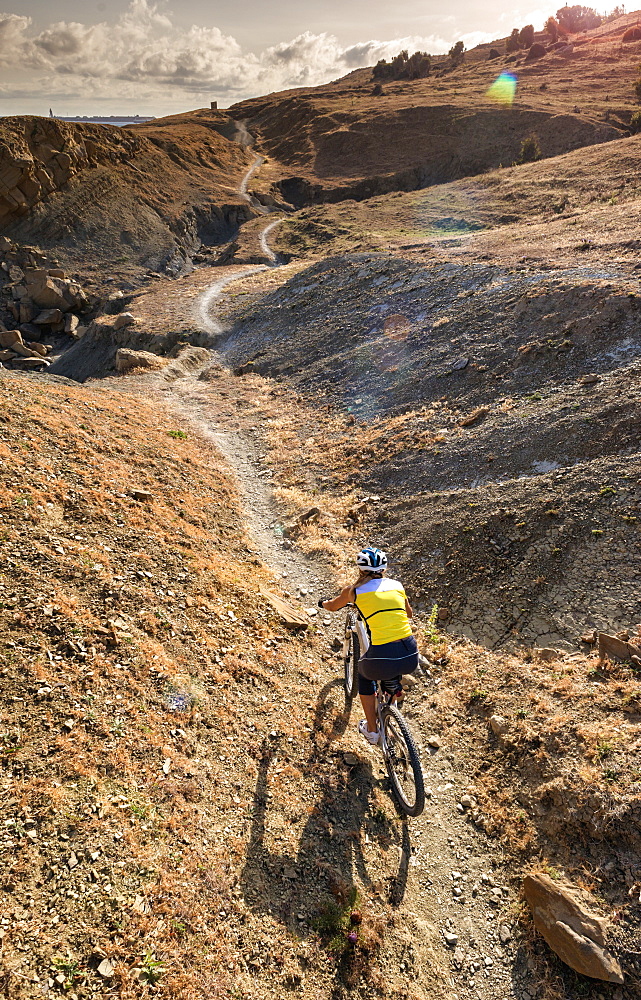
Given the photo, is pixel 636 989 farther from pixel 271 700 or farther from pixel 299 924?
pixel 271 700

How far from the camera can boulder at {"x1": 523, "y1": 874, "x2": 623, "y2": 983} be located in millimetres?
4918

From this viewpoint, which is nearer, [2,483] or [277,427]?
[2,483]

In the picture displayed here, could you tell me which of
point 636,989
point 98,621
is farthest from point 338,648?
point 636,989

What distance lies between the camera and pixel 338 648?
10.1m

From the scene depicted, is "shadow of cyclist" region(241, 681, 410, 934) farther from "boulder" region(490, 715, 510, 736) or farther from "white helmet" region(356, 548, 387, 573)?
"white helmet" region(356, 548, 387, 573)

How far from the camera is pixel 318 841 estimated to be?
20.8 ft

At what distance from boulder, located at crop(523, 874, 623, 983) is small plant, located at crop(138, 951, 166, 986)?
13.1 ft

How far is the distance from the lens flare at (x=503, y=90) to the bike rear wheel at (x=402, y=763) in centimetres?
9362

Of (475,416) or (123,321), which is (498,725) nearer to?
(475,416)

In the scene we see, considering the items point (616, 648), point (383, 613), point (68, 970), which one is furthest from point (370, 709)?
point (616, 648)

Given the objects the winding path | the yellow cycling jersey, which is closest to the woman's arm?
the yellow cycling jersey

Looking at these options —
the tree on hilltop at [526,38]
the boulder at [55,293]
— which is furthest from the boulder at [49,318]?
the tree on hilltop at [526,38]

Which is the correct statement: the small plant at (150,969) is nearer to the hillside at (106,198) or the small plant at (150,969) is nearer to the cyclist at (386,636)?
the cyclist at (386,636)

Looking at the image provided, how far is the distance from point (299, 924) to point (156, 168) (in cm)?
8155
